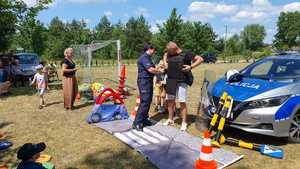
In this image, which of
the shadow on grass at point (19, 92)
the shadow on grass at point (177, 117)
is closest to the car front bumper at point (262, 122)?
the shadow on grass at point (177, 117)

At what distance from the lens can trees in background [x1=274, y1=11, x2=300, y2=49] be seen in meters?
106

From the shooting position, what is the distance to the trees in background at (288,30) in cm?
10606

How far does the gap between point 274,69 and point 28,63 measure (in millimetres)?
14026

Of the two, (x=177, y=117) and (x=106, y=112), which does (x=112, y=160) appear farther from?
(x=177, y=117)

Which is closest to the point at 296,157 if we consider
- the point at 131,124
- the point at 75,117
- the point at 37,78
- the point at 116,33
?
the point at 131,124

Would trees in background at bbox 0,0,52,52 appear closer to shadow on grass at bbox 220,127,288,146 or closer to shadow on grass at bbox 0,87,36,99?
shadow on grass at bbox 0,87,36,99

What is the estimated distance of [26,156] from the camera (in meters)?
3.38

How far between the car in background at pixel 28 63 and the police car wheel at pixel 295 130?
45.8 feet

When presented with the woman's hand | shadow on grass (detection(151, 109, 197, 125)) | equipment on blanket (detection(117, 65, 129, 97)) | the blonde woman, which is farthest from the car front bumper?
equipment on blanket (detection(117, 65, 129, 97))

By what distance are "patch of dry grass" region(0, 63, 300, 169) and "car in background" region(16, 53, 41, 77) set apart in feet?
20.6

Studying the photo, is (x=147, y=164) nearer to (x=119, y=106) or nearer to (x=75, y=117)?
(x=119, y=106)

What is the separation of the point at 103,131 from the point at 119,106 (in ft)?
3.96

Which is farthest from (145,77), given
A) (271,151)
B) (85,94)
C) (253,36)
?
(253,36)

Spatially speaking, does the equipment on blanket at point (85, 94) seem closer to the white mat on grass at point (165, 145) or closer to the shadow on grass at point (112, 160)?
the white mat on grass at point (165, 145)
